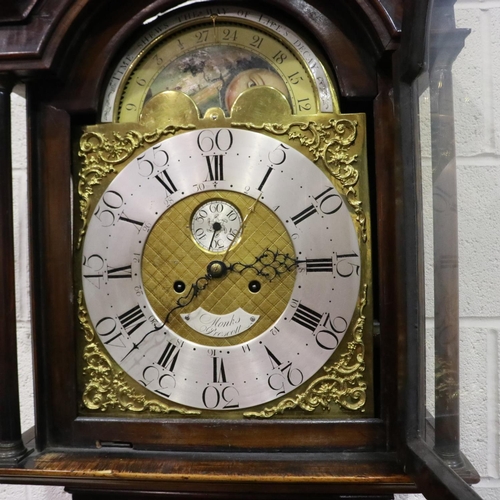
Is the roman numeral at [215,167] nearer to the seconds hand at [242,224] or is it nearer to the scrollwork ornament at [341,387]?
the seconds hand at [242,224]

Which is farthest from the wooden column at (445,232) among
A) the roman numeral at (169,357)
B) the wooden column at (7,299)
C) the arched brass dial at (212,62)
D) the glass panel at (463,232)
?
the wooden column at (7,299)

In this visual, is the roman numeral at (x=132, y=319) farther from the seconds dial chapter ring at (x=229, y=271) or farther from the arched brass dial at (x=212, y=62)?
the arched brass dial at (x=212, y=62)

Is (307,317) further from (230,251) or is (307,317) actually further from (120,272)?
(120,272)

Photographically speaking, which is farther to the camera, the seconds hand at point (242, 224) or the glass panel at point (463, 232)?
the seconds hand at point (242, 224)

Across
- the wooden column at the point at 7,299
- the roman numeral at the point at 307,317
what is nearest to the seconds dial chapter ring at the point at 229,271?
the roman numeral at the point at 307,317

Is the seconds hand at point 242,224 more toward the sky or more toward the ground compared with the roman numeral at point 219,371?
more toward the sky

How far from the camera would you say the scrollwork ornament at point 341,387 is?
819mm

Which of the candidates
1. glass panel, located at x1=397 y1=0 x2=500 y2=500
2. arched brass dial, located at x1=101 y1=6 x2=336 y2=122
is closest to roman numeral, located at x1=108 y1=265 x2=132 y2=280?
arched brass dial, located at x1=101 y1=6 x2=336 y2=122

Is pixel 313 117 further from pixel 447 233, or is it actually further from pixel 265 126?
pixel 447 233

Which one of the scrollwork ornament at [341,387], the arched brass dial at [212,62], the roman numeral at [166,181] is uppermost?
the arched brass dial at [212,62]

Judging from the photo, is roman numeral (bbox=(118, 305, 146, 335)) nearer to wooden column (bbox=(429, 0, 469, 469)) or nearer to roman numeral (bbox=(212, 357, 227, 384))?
roman numeral (bbox=(212, 357, 227, 384))

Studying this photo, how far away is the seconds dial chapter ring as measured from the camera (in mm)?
824

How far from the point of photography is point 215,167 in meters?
0.84

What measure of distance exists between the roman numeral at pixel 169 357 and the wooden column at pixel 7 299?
0.68 ft
